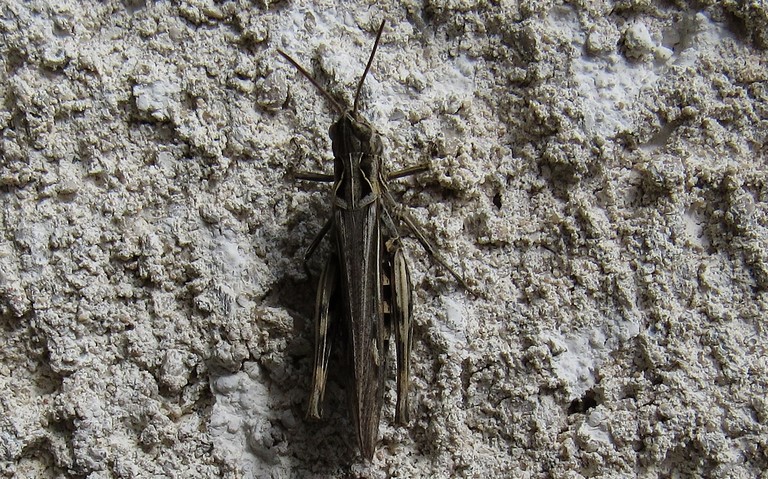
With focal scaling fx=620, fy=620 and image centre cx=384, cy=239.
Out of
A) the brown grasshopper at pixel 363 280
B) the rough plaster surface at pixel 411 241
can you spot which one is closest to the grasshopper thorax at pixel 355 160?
the brown grasshopper at pixel 363 280

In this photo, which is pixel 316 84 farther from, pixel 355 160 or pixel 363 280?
pixel 363 280

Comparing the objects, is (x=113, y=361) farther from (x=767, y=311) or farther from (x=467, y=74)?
(x=767, y=311)

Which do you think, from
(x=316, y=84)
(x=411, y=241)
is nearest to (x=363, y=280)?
(x=411, y=241)

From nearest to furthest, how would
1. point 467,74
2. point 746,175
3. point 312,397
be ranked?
1. point 312,397
2. point 746,175
3. point 467,74

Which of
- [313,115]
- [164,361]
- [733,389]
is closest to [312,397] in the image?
[164,361]

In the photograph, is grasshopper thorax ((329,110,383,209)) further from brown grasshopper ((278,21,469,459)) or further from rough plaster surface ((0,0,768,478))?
rough plaster surface ((0,0,768,478))

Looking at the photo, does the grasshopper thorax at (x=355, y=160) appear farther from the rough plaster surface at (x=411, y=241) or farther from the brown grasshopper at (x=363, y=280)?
the rough plaster surface at (x=411, y=241)
